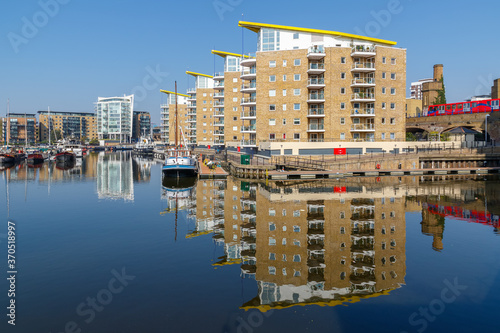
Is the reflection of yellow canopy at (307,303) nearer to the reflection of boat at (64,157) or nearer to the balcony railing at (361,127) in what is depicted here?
the balcony railing at (361,127)

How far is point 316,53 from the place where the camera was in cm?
5931

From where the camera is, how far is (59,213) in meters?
31.0

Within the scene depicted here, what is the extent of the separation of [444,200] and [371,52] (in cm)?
3222

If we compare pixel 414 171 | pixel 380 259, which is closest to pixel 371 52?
pixel 414 171

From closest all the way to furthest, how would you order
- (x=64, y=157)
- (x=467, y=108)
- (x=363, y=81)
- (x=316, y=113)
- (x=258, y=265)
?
(x=258, y=265) < (x=316, y=113) < (x=363, y=81) < (x=467, y=108) < (x=64, y=157)

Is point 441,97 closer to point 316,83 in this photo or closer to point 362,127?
point 362,127

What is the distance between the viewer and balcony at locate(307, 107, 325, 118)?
2387 inches

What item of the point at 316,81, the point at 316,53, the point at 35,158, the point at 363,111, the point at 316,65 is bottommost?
the point at 35,158

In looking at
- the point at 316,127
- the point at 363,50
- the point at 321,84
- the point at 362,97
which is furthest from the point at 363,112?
the point at 363,50

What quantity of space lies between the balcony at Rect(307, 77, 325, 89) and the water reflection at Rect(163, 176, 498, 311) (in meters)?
19.5

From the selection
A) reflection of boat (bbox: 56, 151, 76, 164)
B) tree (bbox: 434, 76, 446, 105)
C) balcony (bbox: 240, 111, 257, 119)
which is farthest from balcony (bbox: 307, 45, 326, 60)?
tree (bbox: 434, 76, 446, 105)

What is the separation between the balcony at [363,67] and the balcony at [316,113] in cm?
824

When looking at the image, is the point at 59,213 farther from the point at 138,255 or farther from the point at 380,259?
the point at 380,259

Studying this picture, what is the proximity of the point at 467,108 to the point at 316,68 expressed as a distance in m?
49.1
